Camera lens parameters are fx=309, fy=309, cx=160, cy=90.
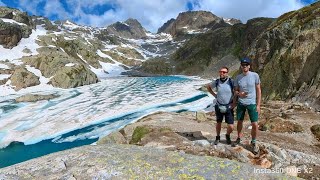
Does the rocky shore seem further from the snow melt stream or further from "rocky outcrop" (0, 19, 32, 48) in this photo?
"rocky outcrop" (0, 19, 32, 48)

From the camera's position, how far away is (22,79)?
113188mm

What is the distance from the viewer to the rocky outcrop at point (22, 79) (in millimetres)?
110375

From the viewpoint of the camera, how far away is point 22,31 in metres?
188

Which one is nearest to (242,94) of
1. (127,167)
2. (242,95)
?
(242,95)

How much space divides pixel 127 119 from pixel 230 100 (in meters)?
37.4

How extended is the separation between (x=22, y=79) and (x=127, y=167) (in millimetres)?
115791

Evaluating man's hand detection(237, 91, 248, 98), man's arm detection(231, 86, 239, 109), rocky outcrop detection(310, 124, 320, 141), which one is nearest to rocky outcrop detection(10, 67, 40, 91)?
rocky outcrop detection(310, 124, 320, 141)

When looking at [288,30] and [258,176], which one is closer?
[258,176]

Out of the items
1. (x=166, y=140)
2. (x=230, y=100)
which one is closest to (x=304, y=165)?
(x=230, y=100)

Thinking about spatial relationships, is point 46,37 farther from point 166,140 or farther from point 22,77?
point 166,140

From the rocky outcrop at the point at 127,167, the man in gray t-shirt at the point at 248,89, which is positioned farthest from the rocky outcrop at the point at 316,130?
the rocky outcrop at the point at 127,167

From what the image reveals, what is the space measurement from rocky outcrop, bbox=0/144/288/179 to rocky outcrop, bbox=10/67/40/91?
10844 centimetres

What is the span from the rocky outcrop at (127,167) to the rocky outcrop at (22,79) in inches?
4269

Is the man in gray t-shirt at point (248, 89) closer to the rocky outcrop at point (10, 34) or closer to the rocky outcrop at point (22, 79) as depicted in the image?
the rocky outcrop at point (22, 79)
